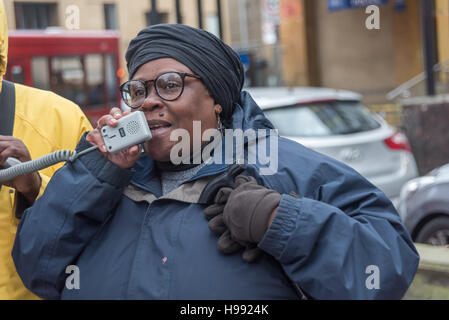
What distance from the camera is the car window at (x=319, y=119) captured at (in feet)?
21.6

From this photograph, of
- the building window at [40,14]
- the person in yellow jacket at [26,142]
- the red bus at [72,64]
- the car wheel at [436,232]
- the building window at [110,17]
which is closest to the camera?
the person in yellow jacket at [26,142]

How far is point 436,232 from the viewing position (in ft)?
18.4

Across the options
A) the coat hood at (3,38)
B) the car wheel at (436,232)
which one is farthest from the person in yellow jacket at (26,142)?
the car wheel at (436,232)

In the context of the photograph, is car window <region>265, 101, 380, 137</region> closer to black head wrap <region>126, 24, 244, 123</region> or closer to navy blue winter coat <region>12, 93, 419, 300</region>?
black head wrap <region>126, 24, 244, 123</region>

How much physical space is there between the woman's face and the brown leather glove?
0.28 meters

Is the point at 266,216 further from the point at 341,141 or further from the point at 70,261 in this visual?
the point at 341,141

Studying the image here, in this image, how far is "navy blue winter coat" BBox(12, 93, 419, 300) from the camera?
1.64 m

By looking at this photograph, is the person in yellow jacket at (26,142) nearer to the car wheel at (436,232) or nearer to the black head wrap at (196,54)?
the black head wrap at (196,54)

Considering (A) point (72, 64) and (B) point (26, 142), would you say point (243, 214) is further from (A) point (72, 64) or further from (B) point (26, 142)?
(A) point (72, 64)

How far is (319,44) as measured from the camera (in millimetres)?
19016

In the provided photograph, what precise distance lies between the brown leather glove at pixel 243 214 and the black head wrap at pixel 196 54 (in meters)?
0.36

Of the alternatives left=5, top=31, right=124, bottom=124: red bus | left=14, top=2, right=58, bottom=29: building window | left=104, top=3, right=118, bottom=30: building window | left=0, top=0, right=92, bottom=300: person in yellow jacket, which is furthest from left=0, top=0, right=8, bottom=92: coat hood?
left=104, top=3, right=118, bottom=30: building window

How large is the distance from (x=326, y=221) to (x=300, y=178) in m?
0.22

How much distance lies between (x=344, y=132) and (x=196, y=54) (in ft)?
16.6
